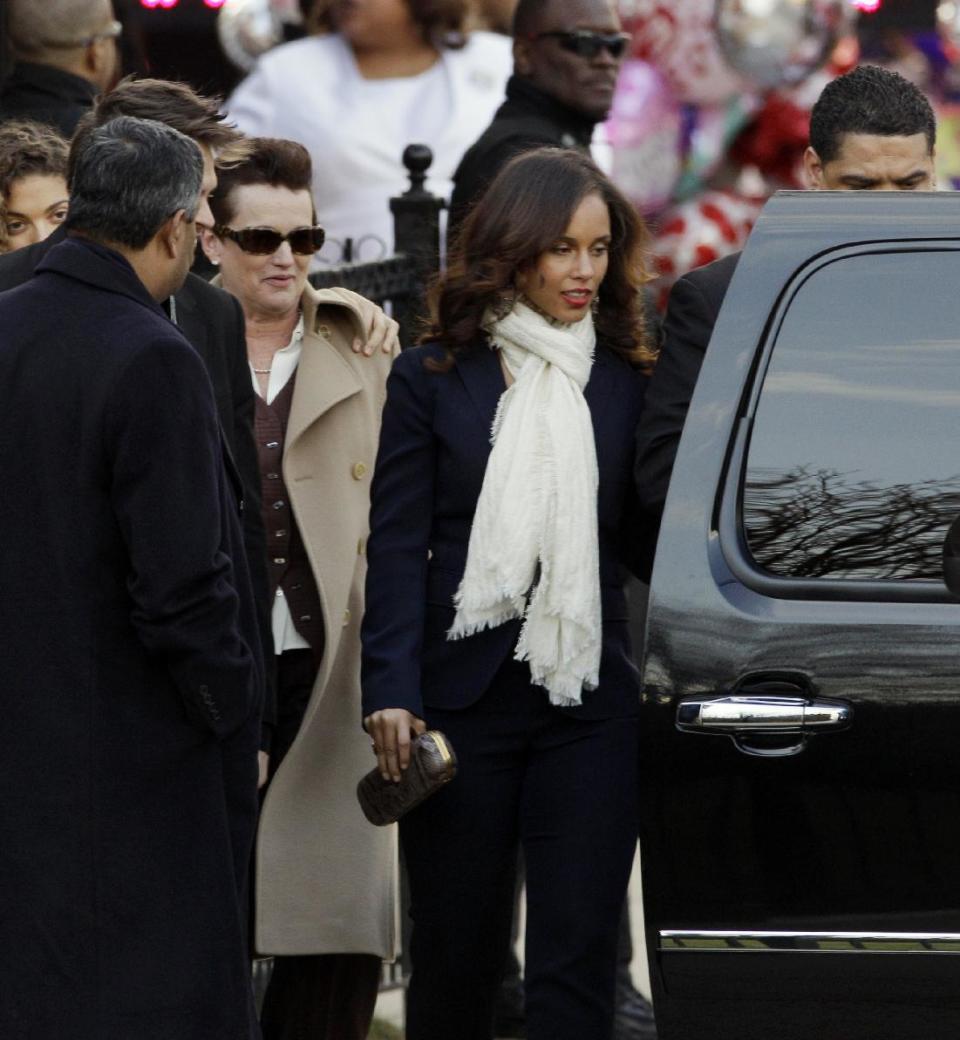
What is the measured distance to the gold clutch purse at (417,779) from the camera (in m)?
3.92

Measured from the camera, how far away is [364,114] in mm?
7617

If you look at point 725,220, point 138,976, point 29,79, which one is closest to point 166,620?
point 138,976

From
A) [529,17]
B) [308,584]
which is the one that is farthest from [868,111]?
[529,17]

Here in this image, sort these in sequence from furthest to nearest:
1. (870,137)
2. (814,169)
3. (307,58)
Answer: (307,58)
(814,169)
(870,137)

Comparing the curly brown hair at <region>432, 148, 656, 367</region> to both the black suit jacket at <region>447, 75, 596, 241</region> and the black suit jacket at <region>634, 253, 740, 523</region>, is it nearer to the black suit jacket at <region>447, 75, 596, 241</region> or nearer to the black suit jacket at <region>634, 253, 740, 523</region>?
the black suit jacket at <region>634, 253, 740, 523</region>

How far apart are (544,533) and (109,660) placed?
86 centimetres

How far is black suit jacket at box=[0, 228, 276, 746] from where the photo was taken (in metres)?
4.21

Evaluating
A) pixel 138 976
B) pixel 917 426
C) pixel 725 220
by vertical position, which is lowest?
pixel 725 220

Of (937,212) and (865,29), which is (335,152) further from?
(937,212)

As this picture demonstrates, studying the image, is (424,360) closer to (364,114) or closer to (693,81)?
(364,114)

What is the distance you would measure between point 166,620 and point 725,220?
19.9 feet

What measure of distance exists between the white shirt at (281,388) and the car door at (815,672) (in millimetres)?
1322

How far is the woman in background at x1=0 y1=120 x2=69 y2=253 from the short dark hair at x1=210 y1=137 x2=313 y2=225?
339mm

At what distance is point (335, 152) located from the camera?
7574 millimetres
